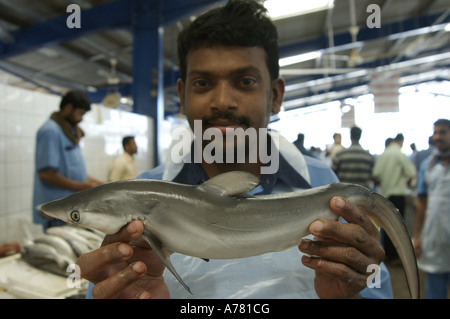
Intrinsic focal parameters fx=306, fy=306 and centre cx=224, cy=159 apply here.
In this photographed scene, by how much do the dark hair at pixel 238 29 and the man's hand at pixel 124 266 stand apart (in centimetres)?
28

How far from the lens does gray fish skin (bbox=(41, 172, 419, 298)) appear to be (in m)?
0.32

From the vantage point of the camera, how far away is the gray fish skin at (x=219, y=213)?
0.32 m

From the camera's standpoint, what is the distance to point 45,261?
0.87m

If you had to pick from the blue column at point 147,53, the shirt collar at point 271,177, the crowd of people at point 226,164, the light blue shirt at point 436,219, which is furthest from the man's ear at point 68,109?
the light blue shirt at point 436,219

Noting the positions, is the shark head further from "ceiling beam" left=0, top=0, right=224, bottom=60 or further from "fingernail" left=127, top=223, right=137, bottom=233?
"ceiling beam" left=0, top=0, right=224, bottom=60

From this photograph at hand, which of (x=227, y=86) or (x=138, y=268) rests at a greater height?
(x=227, y=86)

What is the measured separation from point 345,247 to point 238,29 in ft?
1.08

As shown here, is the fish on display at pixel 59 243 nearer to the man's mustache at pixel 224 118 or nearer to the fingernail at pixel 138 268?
the fingernail at pixel 138 268

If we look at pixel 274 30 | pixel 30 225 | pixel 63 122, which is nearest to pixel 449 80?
pixel 274 30

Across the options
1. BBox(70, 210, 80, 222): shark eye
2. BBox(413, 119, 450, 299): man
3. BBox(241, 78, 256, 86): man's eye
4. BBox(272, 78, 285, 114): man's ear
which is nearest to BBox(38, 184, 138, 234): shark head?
BBox(70, 210, 80, 222): shark eye

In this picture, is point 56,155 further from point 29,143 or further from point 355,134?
point 29,143

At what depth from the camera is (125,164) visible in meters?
0.42

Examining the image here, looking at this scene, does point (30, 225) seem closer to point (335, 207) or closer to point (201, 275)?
point (201, 275)

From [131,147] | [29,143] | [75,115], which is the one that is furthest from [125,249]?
[29,143]
